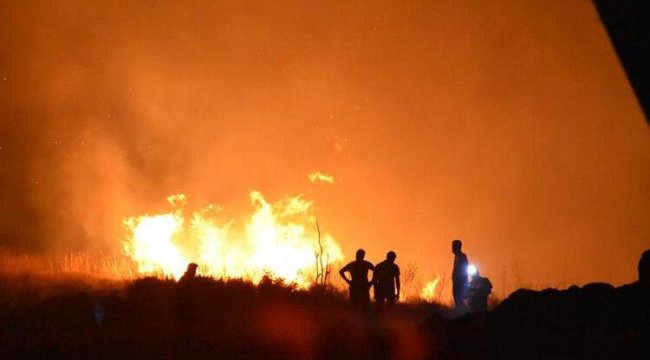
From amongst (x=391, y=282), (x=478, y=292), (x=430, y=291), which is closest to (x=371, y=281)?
(x=391, y=282)

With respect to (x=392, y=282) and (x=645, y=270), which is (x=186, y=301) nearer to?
(x=392, y=282)

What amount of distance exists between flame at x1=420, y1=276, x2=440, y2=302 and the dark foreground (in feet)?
22.3

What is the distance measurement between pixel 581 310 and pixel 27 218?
46.0m

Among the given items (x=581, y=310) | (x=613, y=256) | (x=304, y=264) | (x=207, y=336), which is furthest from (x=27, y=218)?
(x=581, y=310)

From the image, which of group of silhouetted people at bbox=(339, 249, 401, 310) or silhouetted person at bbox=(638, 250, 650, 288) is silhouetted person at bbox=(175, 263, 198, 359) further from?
silhouetted person at bbox=(638, 250, 650, 288)

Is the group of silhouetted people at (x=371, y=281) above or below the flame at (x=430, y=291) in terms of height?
below

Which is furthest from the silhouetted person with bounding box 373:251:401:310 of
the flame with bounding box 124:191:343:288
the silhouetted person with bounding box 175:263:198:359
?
the flame with bounding box 124:191:343:288

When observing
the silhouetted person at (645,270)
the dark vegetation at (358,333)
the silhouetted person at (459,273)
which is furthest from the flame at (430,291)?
the silhouetted person at (645,270)

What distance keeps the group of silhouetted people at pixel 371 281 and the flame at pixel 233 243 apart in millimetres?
8414

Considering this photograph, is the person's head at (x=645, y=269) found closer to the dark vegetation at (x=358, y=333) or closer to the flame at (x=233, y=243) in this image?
the dark vegetation at (x=358, y=333)

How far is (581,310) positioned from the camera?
13453 millimetres

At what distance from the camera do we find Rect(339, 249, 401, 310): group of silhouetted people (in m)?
16.6

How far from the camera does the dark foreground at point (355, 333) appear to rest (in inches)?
491

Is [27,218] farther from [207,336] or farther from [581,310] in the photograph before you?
[581,310]
